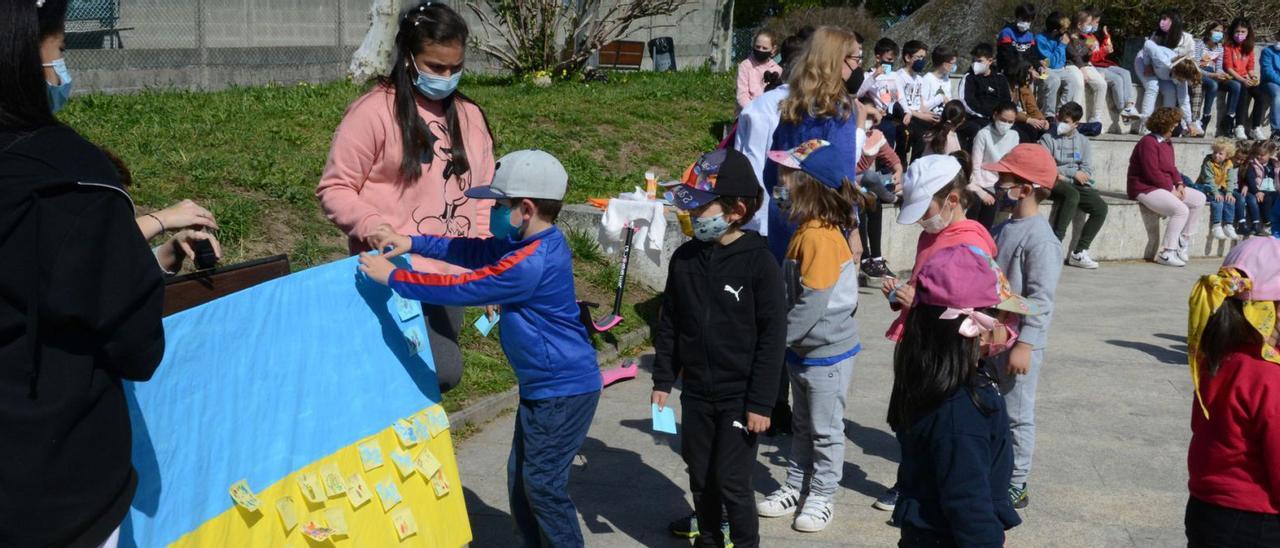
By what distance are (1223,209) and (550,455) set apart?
1267 cm

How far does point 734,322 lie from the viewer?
4645mm

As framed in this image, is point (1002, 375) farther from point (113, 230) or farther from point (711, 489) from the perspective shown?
point (113, 230)

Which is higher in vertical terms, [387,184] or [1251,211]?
[387,184]

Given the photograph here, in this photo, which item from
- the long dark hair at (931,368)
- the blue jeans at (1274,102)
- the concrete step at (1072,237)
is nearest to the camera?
the long dark hair at (931,368)

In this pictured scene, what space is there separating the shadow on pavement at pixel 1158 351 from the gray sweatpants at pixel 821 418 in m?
4.53

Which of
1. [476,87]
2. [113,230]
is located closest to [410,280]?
[113,230]

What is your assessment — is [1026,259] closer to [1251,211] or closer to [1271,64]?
[1251,211]

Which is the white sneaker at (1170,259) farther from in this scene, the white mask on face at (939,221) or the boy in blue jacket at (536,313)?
the boy in blue jacket at (536,313)

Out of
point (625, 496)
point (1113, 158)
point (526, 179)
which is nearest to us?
point (526, 179)

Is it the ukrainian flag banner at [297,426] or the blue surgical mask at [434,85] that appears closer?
the ukrainian flag banner at [297,426]

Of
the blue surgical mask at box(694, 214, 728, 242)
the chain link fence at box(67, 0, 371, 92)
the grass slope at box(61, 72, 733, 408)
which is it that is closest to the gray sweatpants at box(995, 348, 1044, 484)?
the blue surgical mask at box(694, 214, 728, 242)

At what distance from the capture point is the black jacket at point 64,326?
2.37 meters

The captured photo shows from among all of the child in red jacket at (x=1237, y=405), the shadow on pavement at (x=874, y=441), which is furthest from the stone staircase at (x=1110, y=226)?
the child in red jacket at (x=1237, y=405)

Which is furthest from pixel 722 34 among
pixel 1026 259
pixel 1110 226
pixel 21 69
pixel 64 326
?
pixel 64 326
